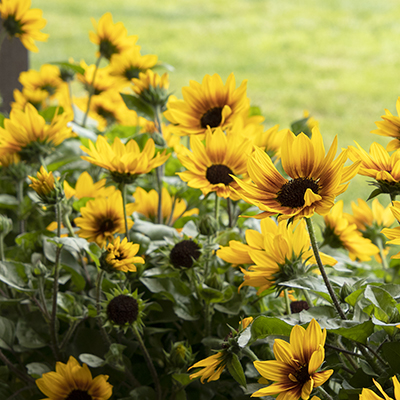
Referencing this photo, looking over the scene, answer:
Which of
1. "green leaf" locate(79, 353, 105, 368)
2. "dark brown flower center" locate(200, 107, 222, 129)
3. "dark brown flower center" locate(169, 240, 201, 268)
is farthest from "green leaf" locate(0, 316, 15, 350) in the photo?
"dark brown flower center" locate(200, 107, 222, 129)

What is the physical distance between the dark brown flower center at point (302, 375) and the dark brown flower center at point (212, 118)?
0.33 meters

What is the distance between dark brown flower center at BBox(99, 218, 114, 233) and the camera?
2.00 feet

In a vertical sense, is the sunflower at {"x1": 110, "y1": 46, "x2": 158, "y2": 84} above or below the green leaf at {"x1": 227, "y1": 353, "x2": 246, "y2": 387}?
above

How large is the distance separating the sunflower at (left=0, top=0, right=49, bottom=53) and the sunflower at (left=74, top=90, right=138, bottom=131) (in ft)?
1.07

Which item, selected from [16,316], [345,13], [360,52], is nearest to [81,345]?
[16,316]

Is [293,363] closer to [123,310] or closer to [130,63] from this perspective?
[123,310]

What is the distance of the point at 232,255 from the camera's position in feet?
1.63

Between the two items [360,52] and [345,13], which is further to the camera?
[345,13]

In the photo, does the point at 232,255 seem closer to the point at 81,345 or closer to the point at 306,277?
the point at 306,277

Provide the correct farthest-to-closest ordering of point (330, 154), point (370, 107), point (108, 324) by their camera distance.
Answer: point (370, 107) → point (108, 324) → point (330, 154)

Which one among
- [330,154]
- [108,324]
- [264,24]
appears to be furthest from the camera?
[264,24]

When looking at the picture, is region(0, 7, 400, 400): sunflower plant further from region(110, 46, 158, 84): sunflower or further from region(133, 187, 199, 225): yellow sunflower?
region(110, 46, 158, 84): sunflower

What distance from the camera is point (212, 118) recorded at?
0.61m

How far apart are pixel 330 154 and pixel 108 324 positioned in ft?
0.85
